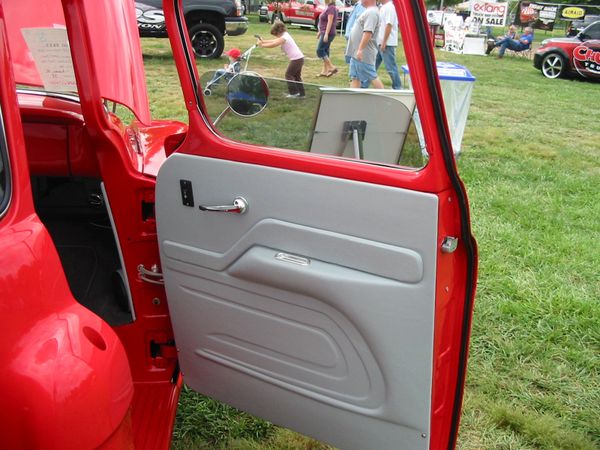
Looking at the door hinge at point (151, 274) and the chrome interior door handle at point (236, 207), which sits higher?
the chrome interior door handle at point (236, 207)

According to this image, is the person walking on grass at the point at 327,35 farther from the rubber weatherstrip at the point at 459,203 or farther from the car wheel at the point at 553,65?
the car wheel at the point at 553,65

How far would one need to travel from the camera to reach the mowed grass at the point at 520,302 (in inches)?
98.3

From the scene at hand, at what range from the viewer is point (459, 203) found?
1515 millimetres

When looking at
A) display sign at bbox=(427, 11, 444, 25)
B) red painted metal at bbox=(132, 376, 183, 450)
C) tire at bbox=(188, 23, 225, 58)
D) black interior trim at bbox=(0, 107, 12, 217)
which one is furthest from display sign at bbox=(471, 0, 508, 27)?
black interior trim at bbox=(0, 107, 12, 217)

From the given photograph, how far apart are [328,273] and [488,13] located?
2086cm

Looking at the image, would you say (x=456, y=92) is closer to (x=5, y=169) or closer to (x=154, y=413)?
(x=154, y=413)

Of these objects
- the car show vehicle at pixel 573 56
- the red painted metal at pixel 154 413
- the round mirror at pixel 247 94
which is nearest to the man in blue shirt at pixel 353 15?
the round mirror at pixel 247 94

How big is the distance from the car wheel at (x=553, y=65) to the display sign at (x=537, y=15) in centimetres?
936

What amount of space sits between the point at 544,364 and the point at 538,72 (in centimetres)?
1356

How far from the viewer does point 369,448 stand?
179cm

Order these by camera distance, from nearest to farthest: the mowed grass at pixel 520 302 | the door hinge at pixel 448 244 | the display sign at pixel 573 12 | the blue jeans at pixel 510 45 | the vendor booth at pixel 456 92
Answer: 1. the door hinge at pixel 448 244
2. the mowed grass at pixel 520 302
3. the vendor booth at pixel 456 92
4. the blue jeans at pixel 510 45
5. the display sign at pixel 573 12

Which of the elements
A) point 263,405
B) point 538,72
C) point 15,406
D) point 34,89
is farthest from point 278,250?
point 538,72

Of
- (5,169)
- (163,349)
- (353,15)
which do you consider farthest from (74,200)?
(353,15)

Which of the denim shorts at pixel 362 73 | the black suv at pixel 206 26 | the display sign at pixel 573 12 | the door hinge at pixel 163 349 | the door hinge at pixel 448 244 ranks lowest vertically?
the display sign at pixel 573 12
